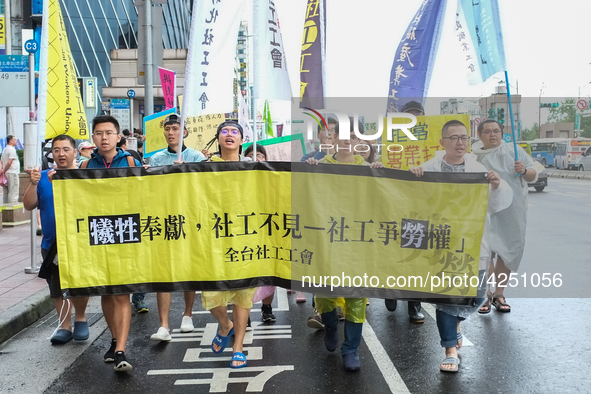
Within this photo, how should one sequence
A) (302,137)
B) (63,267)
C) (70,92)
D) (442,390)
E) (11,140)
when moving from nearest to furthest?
(442,390), (63,267), (70,92), (302,137), (11,140)

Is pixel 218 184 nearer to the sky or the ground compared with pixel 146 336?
nearer to the sky

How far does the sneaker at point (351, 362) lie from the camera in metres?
4.47

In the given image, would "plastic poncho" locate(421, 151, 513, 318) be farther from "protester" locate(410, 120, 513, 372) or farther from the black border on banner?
the black border on banner

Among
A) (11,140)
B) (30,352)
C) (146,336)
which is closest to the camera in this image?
(30,352)

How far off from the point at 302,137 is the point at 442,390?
231 inches

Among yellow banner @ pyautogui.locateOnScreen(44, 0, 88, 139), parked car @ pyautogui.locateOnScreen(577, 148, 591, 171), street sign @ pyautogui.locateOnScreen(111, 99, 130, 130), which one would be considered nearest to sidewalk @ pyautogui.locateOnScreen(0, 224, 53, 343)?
yellow banner @ pyautogui.locateOnScreen(44, 0, 88, 139)

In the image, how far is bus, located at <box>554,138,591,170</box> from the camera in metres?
43.3

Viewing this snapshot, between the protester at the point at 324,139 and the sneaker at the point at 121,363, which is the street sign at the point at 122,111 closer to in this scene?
the protester at the point at 324,139

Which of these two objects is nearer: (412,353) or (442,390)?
(442,390)

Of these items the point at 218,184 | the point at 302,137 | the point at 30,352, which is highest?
the point at 302,137

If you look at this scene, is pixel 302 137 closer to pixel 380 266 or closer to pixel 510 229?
pixel 510 229

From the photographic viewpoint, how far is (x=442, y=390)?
162 inches

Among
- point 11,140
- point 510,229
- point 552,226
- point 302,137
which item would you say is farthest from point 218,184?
point 11,140

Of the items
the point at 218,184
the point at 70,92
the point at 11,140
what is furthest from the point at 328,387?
the point at 11,140
